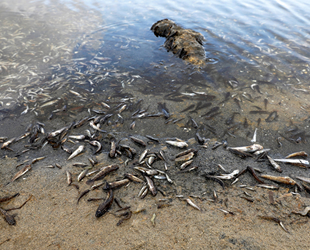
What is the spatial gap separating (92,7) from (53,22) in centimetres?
347

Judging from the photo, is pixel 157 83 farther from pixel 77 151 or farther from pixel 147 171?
pixel 147 171

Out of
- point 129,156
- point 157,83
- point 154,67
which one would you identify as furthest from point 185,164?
point 154,67

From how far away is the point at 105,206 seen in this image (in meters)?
2.70

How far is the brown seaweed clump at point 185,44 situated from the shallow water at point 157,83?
336 millimetres

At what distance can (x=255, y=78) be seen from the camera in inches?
245

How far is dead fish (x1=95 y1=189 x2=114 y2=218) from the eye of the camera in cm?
262

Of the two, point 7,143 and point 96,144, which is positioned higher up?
point 96,144

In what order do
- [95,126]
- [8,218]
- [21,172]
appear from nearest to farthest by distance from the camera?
1. [8,218]
2. [21,172]
3. [95,126]

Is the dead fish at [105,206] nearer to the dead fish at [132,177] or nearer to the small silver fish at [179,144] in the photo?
the dead fish at [132,177]

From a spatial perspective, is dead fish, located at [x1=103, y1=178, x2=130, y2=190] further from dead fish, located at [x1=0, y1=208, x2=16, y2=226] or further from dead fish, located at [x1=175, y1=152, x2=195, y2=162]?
dead fish, located at [x1=0, y1=208, x2=16, y2=226]

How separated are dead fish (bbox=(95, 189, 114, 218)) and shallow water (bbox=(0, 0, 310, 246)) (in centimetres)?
20

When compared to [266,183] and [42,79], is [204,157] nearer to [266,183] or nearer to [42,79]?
[266,183]

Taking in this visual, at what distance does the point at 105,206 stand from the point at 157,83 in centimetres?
419

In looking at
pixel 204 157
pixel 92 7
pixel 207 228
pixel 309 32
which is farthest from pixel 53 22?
pixel 309 32
